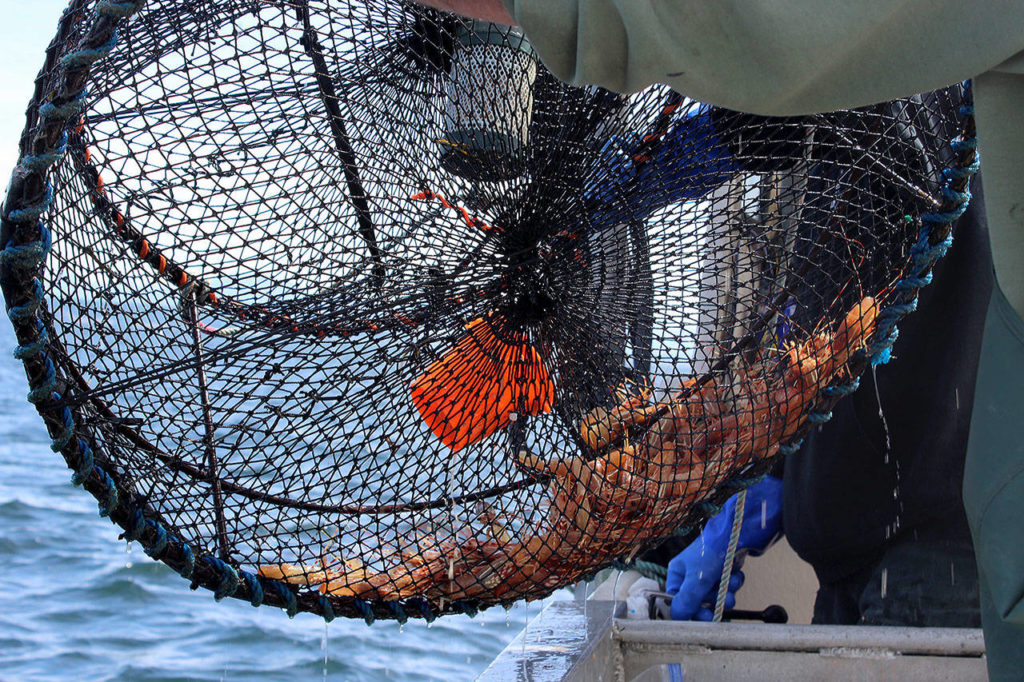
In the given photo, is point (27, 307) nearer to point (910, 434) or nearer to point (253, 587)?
point (253, 587)

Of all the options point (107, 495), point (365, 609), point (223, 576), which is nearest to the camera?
point (107, 495)

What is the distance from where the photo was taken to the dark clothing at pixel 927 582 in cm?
245

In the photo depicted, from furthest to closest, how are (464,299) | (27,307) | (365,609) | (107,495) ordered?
1. (464,299)
2. (365,609)
3. (107,495)
4. (27,307)

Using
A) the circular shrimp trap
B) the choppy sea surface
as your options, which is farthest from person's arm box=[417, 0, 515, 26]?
the choppy sea surface

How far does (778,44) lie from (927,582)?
2.05 meters

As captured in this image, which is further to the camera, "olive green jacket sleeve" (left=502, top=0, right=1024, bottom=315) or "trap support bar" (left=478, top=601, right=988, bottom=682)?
"trap support bar" (left=478, top=601, right=988, bottom=682)

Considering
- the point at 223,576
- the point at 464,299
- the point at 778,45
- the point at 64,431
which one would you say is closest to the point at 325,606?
the point at 223,576

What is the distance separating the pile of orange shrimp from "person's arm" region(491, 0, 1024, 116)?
867 mm

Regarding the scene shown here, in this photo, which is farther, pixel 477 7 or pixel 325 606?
pixel 325 606

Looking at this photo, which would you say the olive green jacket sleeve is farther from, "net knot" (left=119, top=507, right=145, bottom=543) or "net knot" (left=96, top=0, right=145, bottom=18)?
"net knot" (left=119, top=507, right=145, bottom=543)

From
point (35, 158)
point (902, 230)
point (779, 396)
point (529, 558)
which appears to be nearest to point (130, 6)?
point (35, 158)

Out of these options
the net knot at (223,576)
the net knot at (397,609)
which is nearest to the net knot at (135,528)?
the net knot at (223,576)

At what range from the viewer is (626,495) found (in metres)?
1.74

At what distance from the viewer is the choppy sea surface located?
6527 millimetres
